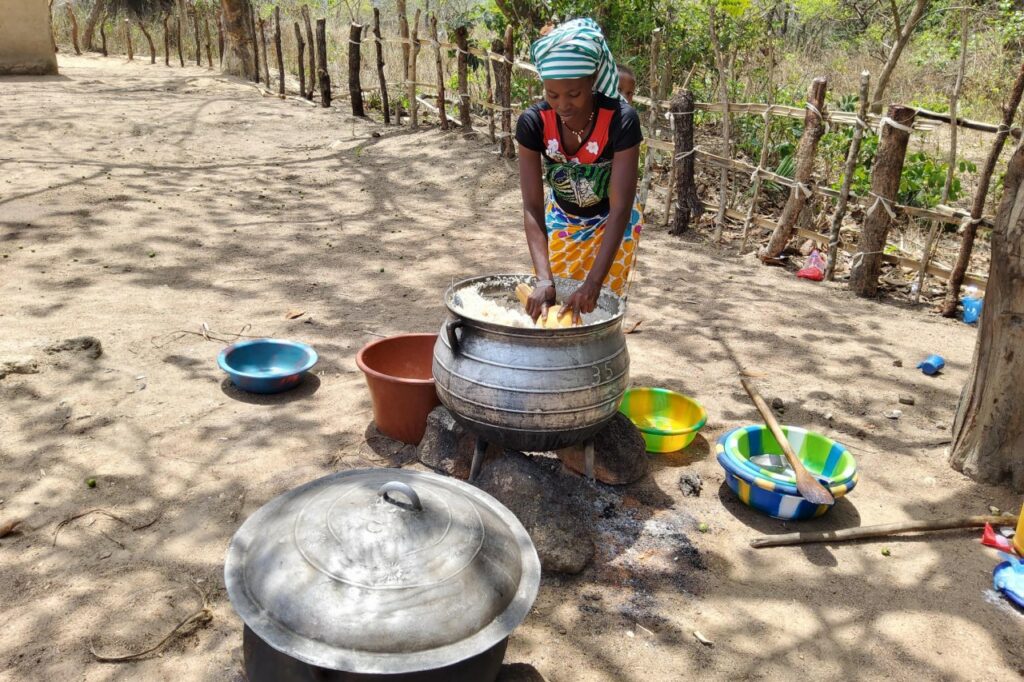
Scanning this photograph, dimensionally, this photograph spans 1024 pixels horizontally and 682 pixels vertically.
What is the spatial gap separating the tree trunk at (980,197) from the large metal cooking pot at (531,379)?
349cm

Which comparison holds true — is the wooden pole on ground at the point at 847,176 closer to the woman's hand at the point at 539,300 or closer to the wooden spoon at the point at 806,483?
the wooden spoon at the point at 806,483

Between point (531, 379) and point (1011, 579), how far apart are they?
1.78 metres

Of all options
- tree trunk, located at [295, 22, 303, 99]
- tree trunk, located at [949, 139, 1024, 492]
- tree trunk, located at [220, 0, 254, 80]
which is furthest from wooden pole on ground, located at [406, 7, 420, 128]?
tree trunk, located at [949, 139, 1024, 492]

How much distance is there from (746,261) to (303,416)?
4.30 meters

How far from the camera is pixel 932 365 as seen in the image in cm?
405

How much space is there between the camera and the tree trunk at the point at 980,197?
14.4ft

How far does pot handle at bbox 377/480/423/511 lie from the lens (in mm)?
1510

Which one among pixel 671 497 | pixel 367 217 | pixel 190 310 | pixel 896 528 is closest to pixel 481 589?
pixel 671 497

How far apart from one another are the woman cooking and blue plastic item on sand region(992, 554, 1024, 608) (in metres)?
1.69

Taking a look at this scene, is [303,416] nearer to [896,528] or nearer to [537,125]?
[537,125]

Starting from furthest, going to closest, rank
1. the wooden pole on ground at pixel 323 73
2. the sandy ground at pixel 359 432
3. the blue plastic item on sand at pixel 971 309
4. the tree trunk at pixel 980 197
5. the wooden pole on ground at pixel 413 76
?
the wooden pole on ground at pixel 323 73
the wooden pole on ground at pixel 413 76
the blue plastic item on sand at pixel 971 309
the tree trunk at pixel 980 197
the sandy ground at pixel 359 432

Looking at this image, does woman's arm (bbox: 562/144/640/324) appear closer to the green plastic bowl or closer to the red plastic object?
the green plastic bowl

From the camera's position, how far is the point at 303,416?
11.3ft

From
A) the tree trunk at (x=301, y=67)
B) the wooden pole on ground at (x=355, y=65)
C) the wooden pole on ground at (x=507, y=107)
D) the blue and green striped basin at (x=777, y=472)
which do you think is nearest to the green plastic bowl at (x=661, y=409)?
the blue and green striped basin at (x=777, y=472)
